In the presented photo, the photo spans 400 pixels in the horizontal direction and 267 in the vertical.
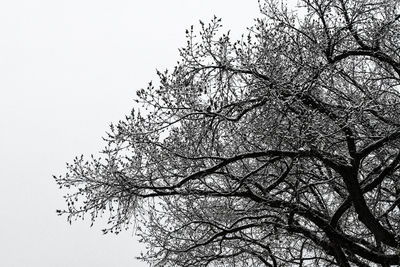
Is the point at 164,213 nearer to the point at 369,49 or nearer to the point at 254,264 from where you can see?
the point at 254,264

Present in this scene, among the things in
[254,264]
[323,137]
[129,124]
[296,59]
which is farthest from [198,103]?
[254,264]

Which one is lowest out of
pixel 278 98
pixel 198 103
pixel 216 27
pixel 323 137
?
pixel 323 137

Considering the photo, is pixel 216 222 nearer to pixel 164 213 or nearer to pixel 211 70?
pixel 164 213

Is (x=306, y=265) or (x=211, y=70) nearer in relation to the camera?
(x=211, y=70)

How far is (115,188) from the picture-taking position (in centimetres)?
898

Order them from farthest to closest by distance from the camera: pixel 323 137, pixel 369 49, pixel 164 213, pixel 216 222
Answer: pixel 164 213, pixel 216 222, pixel 369 49, pixel 323 137

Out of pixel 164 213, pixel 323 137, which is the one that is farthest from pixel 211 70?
pixel 164 213

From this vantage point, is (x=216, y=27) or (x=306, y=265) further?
(x=306, y=265)

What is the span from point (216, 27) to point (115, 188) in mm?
3162

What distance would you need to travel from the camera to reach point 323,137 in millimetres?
7438

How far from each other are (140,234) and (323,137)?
5.67 meters

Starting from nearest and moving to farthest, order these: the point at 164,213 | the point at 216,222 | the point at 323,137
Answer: the point at 323,137, the point at 216,222, the point at 164,213

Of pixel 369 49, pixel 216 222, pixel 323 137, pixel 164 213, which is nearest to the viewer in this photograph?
pixel 323 137

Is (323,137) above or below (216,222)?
below
